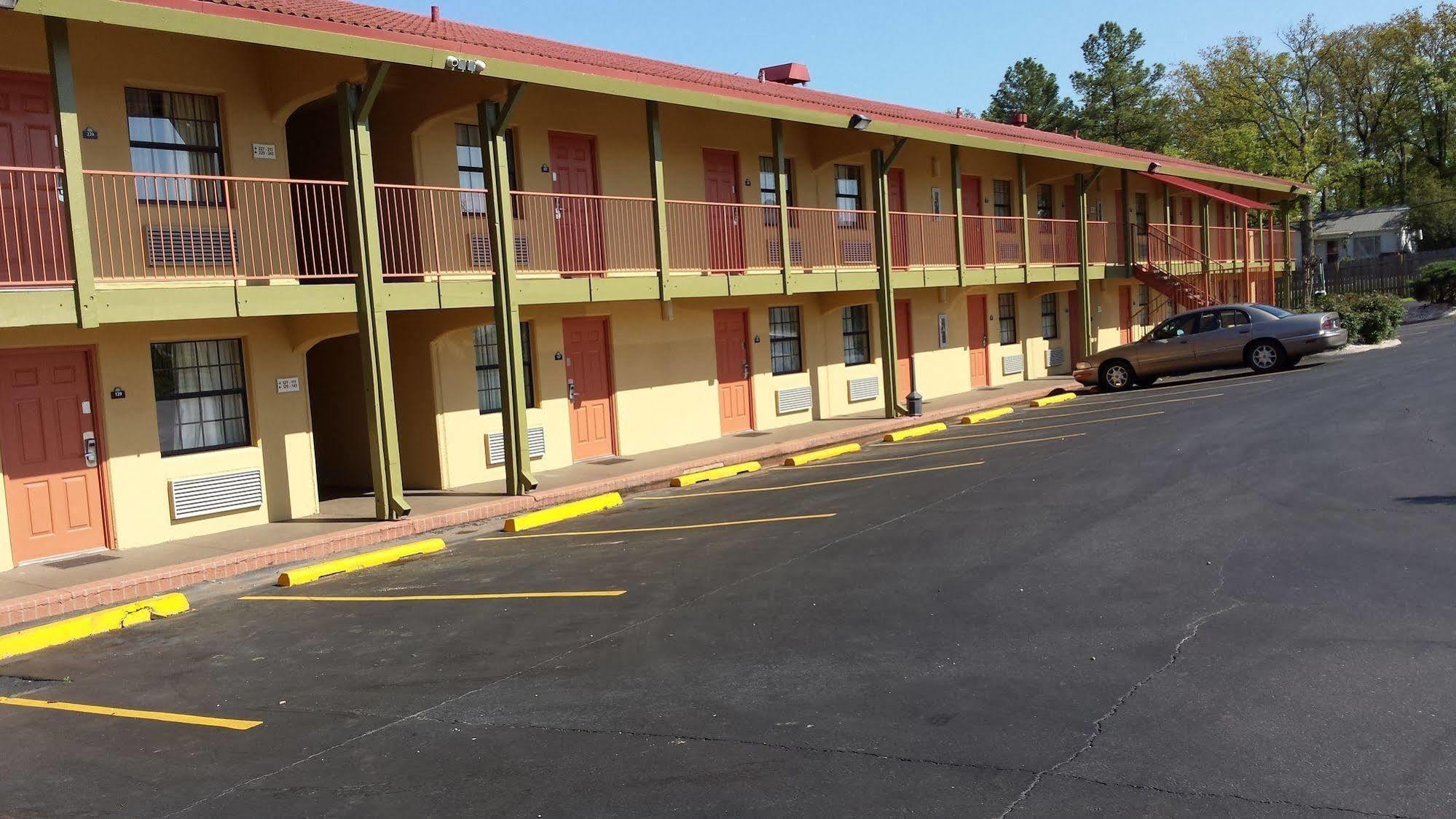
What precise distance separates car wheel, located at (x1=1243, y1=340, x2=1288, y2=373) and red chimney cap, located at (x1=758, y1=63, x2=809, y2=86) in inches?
465

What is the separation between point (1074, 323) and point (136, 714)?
28778 millimetres

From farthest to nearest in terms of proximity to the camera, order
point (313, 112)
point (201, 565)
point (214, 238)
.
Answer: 1. point (313, 112)
2. point (214, 238)
3. point (201, 565)

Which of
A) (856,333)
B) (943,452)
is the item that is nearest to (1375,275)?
(856,333)

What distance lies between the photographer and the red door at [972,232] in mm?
26812

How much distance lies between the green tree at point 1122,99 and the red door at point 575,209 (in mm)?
53285

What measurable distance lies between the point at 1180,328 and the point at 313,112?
17.2 m

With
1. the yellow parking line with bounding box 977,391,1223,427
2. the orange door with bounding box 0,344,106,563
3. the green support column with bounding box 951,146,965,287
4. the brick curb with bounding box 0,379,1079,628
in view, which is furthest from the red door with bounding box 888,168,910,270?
the orange door with bounding box 0,344,106,563

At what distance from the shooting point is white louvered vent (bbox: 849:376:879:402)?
24.4 metres

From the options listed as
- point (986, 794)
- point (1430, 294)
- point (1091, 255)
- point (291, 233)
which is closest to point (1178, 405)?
point (1091, 255)

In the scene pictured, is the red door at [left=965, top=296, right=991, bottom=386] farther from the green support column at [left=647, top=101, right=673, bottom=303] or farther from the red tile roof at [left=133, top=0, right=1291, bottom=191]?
the green support column at [left=647, top=101, right=673, bottom=303]

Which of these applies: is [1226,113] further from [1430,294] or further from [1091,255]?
[1091,255]

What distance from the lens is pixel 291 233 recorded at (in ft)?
48.2

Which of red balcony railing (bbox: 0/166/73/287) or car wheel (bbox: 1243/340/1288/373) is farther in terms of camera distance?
car wheel (bbox: 1243/340/1288/373)

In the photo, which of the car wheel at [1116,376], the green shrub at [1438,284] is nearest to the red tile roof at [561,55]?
the car wheel at [1116,376]
